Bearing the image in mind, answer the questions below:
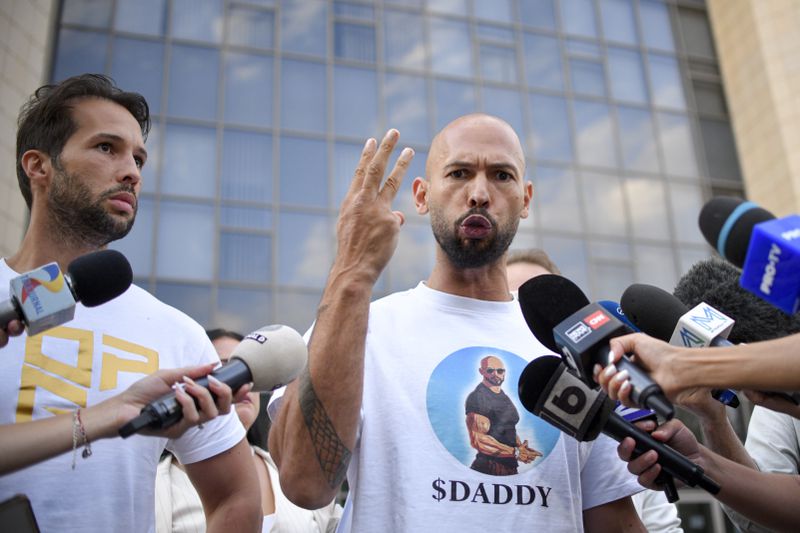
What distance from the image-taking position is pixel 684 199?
13883mm

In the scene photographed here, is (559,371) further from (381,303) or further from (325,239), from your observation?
(325,239)

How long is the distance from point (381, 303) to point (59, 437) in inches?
51.2

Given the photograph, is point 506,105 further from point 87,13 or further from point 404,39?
point 87,13

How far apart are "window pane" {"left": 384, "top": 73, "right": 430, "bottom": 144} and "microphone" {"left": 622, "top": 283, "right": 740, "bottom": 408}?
34.2ft

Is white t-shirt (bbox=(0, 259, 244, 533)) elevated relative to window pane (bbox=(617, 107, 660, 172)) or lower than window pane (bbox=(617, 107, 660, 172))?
lower

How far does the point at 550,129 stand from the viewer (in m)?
Answer: 13.5

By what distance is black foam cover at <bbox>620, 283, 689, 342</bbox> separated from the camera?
→ 236cm

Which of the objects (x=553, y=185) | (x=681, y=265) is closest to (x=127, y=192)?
(x=553, y=185)

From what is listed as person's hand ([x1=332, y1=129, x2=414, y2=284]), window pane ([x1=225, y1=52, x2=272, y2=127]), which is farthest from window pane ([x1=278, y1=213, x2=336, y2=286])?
person's hand ([x1=332, y1=129, x2=414, y2=284])

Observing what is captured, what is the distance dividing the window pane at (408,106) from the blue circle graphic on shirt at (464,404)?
1028cm

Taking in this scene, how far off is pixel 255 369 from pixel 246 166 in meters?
10.2

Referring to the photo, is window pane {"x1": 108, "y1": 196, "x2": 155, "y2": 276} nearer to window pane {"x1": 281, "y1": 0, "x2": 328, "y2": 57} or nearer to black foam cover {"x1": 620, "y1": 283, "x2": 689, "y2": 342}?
window pane {"x1": 281, "y1": 0, "x2": 328, "y2": 57}

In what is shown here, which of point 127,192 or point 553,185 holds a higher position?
point 553,185

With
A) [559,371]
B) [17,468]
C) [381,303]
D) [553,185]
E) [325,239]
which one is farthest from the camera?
[553,185]
